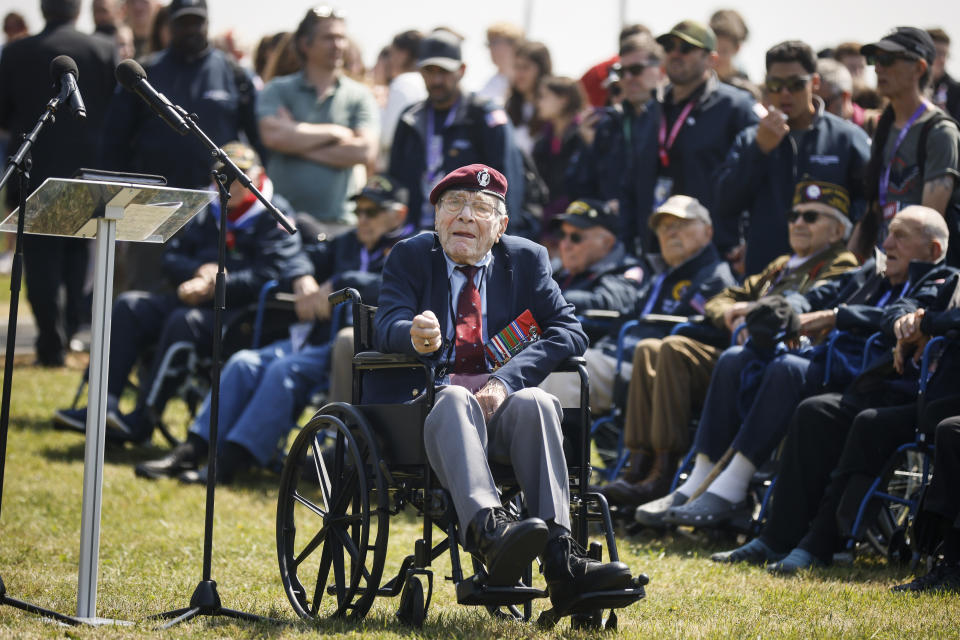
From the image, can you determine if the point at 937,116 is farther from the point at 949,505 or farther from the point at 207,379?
the point at 207,379

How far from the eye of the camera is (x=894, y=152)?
6.89m

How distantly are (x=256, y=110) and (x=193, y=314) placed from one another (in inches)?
77.9

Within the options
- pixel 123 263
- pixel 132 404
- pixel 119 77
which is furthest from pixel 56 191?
pixel 123 263

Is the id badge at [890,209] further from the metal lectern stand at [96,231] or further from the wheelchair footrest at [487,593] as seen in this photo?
the metal lectern stand at [96,231]

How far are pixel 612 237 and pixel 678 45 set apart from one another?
1202 mm

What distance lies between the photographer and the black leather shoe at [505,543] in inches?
163

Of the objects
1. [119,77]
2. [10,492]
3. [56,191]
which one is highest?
[119,77]

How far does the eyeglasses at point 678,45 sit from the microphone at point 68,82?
425cm

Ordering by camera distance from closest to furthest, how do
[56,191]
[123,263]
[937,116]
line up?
[56,191] → [937,116] → [123,263]

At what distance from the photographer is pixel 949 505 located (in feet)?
17.0

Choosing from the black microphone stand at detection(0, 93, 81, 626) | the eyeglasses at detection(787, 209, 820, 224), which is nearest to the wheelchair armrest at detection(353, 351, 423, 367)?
the black microphone stand at detection(0, 93, 81, 626)

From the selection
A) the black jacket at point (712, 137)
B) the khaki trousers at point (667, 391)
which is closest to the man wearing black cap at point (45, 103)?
the black jacket at point (712, 137)

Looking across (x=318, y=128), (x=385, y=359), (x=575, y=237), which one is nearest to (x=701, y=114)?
(x=575, y=237)

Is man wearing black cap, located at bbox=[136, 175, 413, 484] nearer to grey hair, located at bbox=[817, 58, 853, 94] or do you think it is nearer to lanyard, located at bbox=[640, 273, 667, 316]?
lanyard, located at bbox=[640, 273, 667, 316]
